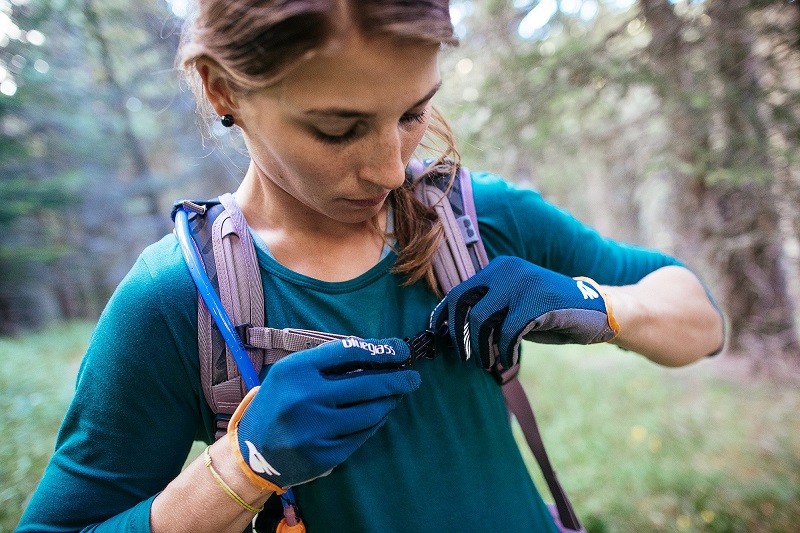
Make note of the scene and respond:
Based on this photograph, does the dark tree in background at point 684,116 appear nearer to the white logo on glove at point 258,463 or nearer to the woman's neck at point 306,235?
the woman's neck at point 306,235

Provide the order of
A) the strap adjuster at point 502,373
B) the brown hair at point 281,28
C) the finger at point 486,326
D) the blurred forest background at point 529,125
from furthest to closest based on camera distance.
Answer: the blurred forest background at point 529,125 → the strap adjuster at point 502,373 → the finger at point 486,326 → the brown hair at point 281,28

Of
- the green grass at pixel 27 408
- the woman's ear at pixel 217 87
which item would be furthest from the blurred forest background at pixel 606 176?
the woman's ear at pixel 217 87

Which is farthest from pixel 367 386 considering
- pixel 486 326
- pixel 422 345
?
pixel 486 326

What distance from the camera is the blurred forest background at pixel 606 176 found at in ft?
9.70

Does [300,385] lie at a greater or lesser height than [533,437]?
greater

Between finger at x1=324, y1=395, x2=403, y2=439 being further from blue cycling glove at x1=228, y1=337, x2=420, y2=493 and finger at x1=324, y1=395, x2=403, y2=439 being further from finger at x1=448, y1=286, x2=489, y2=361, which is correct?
finger at x1=448, y1=286, x2=489, y2=361

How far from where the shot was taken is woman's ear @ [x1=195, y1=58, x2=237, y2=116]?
3.60 feet

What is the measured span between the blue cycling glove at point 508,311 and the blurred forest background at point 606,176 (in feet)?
2.97

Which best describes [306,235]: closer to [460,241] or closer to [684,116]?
A: [460,241]

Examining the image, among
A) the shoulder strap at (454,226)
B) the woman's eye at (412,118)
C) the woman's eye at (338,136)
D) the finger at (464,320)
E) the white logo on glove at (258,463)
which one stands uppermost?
the woman's eye at (412,118)

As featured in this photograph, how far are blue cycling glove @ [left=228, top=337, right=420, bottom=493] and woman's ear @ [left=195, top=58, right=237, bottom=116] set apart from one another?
0.61 metres

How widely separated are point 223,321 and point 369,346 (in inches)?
13.1

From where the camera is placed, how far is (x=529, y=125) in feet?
13.8

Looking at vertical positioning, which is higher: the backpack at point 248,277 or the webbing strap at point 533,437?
the backpack at point 248,277
